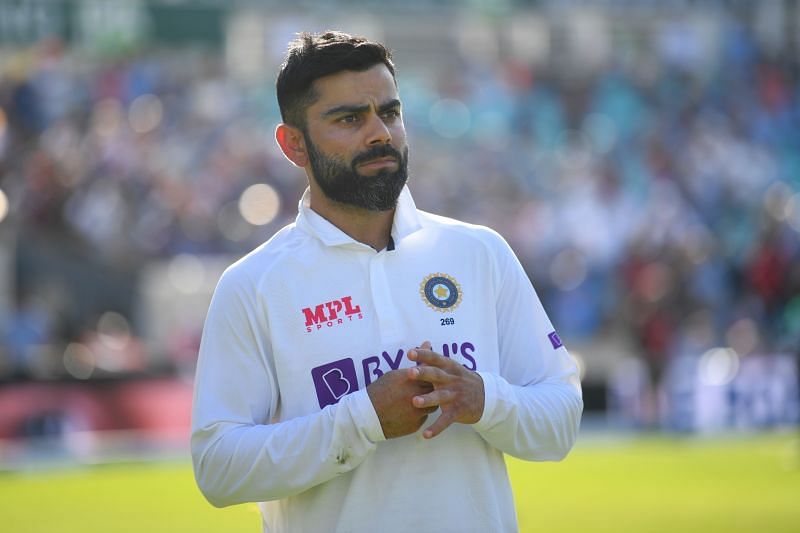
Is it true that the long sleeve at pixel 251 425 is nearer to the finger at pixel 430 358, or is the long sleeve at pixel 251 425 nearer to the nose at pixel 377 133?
the finger at pixel 430 358

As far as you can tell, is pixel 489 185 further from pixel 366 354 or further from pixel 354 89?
pixel 366 354

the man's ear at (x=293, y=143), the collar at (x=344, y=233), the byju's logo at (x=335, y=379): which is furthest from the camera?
the man's ear at (x=293, y=143)

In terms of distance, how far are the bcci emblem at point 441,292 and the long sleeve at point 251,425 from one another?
1.31ft

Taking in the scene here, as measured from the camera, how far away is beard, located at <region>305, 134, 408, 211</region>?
12.6 feet

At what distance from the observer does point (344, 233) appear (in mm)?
3936

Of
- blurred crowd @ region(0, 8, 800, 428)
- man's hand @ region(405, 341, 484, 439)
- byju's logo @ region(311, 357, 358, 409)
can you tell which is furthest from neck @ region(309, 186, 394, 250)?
blurred crowd @ region(0, 8, 800, 428)

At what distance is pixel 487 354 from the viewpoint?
3.88 meters

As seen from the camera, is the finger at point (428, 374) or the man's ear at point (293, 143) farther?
the man's ear at point (293, 143)

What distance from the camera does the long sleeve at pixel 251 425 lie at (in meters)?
3.60

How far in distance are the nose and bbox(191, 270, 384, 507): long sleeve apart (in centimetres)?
53

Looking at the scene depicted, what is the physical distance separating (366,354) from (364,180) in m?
0.50

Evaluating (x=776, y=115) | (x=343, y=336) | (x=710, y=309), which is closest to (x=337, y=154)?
(x=343, y=336)

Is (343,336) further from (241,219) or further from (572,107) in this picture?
(572,107)

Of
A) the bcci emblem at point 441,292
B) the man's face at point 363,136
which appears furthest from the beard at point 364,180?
the bcci emblem at point 441,292
